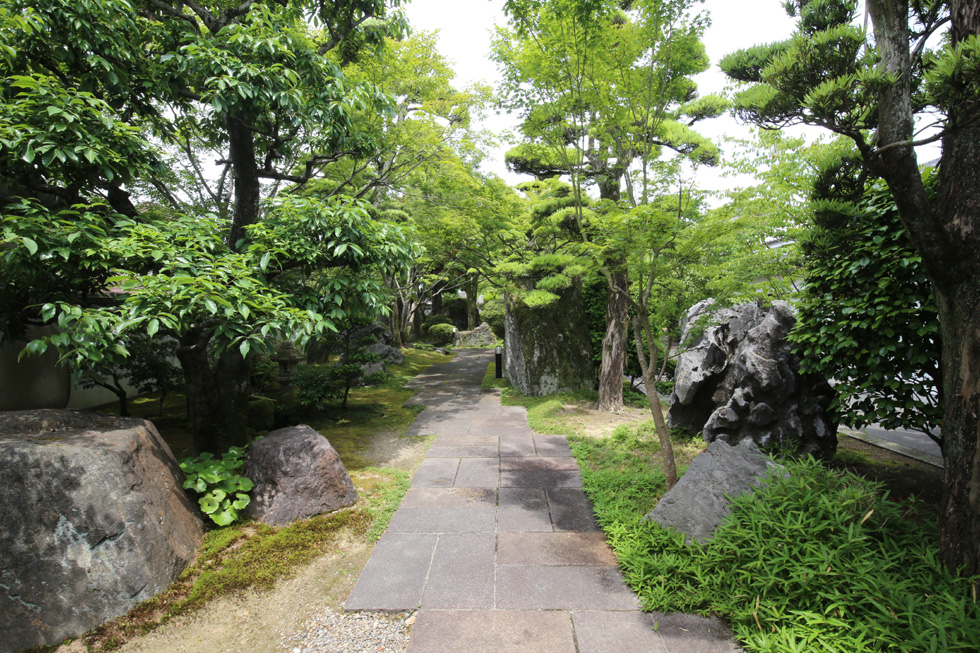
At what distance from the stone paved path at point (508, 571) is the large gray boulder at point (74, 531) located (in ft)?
4.51

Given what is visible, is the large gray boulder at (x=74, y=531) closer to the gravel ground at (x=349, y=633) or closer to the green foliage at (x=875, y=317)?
the gravel ground at (x=349, y=633)

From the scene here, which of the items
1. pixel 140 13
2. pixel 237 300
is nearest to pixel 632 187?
pixel 237 300

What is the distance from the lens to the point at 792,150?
5164 millimetres

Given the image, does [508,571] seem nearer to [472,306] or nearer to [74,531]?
[74,531]

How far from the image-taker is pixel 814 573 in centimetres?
244

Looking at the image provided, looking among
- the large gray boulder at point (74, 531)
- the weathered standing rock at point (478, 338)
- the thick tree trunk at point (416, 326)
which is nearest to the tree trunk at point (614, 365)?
the large gray boulder at point (74, 531)

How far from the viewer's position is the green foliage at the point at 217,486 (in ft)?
11.4

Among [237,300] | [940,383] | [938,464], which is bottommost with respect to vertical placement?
[938,464]

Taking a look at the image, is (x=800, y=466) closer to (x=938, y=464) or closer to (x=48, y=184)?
(x=938, y=464)

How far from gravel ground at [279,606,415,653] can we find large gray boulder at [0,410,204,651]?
42.2 inches

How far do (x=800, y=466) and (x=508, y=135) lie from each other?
4.55 m

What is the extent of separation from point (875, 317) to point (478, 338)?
59.2 feet

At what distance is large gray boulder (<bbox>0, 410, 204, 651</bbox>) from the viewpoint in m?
2.35

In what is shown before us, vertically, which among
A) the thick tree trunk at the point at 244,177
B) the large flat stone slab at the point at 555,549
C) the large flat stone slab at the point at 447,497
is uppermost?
the thick tree trunk at the point at 244,177
